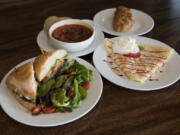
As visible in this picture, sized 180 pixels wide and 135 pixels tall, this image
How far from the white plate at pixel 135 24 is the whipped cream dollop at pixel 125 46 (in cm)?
27

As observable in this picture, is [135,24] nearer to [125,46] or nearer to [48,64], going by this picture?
[125,46]

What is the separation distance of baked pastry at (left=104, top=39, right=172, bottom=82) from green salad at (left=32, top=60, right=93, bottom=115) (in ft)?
Answer: 1.17

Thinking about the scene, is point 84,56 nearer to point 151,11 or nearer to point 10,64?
point 10,64

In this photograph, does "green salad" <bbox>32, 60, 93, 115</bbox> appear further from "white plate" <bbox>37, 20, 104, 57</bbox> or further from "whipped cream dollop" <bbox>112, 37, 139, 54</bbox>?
"whipped cream dollop" <bbox>112, 37, 139, 54</bbox>

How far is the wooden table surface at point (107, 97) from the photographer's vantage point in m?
1.51

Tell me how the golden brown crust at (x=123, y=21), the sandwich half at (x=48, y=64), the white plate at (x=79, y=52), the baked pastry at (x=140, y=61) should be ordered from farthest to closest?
1. the golden brown crust at (x=123, y=21)
2. the white plate at (x=79, y=52)
3. the baked pastry at (x=140, y=61)
4. the sandwich half at (x=48, y=64)

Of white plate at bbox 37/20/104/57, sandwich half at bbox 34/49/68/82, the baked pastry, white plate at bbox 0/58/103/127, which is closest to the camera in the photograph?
white plate at bbox 0/58/103/127

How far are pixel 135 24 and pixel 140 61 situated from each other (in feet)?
2.49

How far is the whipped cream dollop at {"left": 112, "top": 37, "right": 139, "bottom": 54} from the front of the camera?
222 centimetres

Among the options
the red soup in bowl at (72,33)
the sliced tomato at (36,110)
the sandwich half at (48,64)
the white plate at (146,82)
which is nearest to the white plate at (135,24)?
the red soup in bowl at (72,33)

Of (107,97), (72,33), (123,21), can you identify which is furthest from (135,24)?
(107,97)

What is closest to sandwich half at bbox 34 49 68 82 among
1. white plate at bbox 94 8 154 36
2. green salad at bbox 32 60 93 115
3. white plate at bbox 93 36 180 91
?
green salad at bbox 32 60 93 115

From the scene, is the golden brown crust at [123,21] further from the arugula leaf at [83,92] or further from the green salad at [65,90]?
the arugula leaf at [83,92]

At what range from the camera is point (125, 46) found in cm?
222
